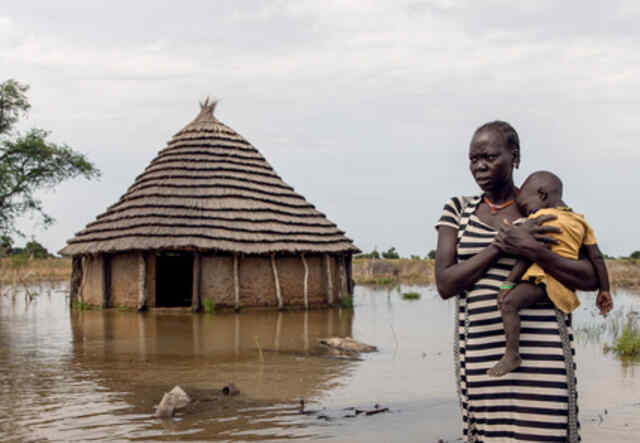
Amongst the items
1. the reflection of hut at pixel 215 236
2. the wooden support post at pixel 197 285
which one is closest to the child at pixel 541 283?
the reflection of hut at pixel 215 236

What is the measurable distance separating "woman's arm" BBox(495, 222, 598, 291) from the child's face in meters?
0.17

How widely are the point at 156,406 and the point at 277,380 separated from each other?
4.97ft

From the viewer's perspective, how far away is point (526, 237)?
2352 mm

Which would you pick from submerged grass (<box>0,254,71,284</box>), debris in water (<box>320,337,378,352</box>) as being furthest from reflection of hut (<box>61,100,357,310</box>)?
submerged grass (<box>0,254,71,284</box>)

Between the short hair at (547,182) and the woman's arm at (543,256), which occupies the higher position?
the short hair at (547,182)

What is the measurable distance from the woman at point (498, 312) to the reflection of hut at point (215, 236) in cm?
1104

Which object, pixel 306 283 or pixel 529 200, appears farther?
pixel 306 283

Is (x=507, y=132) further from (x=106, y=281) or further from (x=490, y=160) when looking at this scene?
(x=106, y=281)

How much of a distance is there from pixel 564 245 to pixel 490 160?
427mm

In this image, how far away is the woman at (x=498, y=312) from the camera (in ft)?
7.74

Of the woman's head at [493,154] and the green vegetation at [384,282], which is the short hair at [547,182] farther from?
the green vegetation at [384,282]

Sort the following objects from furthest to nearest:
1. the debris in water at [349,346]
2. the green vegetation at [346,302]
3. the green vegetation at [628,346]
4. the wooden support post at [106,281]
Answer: the green vegetation at [346,302] < the wooden support post at [106,281] < the debris in water at [349,346] < the green vegetation at [628,346]

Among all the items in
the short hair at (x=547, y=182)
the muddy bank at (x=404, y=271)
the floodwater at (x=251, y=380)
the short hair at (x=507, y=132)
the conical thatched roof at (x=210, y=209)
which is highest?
the conical thatched roof at (x=210, y=209)

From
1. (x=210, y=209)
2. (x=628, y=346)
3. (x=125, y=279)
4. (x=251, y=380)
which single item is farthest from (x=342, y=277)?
(x=251, y=380)
